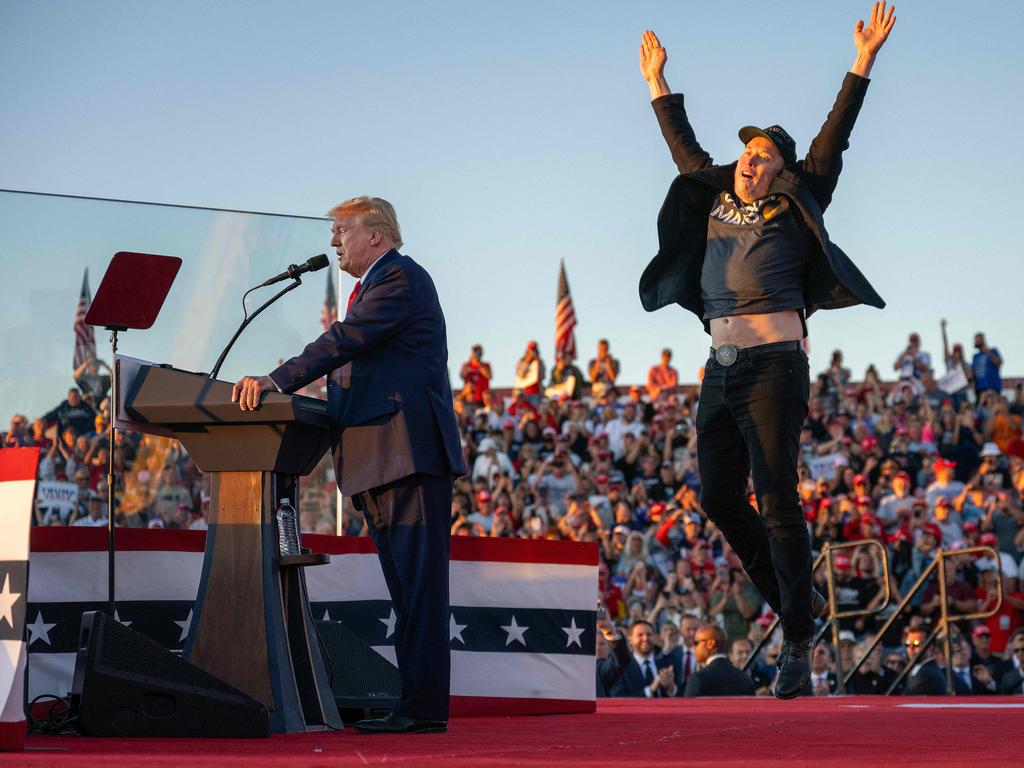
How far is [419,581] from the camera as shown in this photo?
15.0 ft

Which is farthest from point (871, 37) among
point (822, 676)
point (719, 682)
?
point (822, 676)

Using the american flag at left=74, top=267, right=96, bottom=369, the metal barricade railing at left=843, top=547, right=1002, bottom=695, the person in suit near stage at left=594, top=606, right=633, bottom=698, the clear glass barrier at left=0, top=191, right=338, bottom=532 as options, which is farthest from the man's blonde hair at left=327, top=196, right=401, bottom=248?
the metal barricade railing at left=843, top=547, right=1002, bottom=695

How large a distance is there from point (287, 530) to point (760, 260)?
1892 mm

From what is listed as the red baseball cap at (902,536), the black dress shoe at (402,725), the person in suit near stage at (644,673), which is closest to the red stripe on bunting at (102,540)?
the black dress shoe at (402,725)

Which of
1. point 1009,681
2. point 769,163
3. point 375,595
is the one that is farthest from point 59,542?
point 1009,681

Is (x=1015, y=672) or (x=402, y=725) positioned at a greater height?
(x=402, y=725)

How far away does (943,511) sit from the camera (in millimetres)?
13352

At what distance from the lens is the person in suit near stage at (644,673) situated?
34.0 feet

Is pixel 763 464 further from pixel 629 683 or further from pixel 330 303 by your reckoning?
pixel 629 683

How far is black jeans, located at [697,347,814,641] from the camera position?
5.02 metres

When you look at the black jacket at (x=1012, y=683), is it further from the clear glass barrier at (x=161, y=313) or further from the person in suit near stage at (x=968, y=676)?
the clear glass barrier at (x=161, y=313)

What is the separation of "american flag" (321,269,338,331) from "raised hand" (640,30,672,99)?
221cm

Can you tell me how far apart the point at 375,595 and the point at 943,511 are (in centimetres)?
808

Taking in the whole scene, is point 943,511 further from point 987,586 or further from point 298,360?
point 298,360
